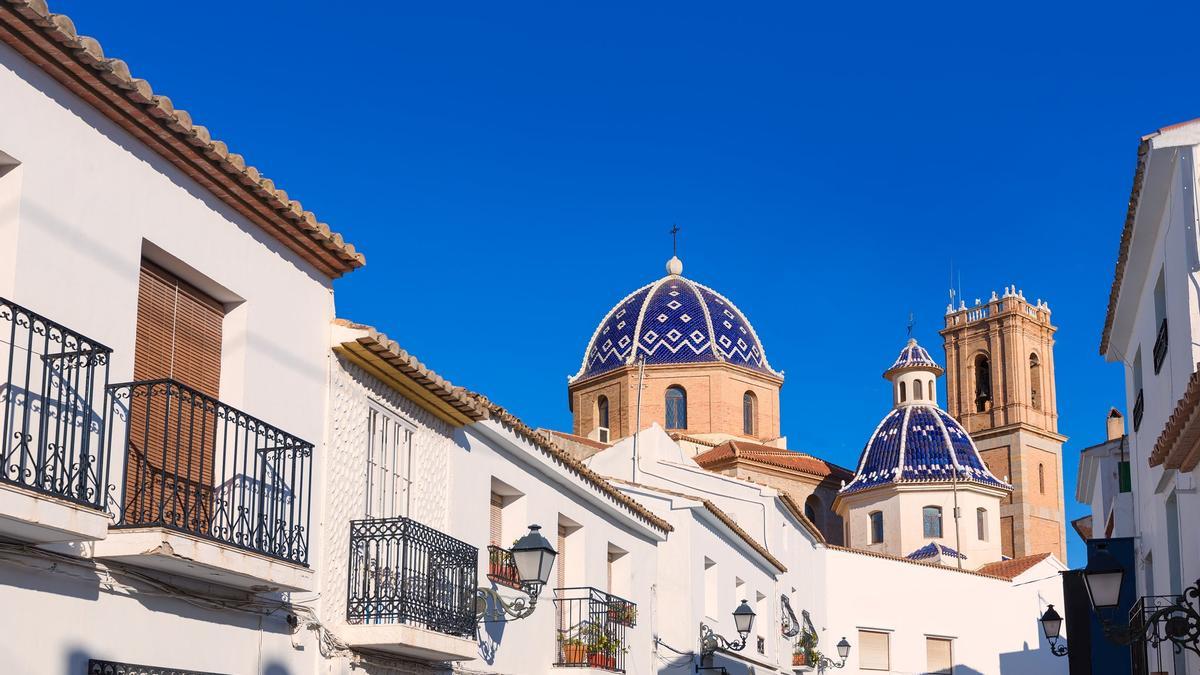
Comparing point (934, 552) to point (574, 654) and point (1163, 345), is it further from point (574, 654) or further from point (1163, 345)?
point (1163, 345)

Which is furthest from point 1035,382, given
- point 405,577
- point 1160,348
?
point 405,577

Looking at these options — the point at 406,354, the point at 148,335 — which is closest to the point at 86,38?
the point at 148,335

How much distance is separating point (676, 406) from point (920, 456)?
6.95 metres

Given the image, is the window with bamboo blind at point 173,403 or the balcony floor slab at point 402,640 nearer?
the window with bamboo blind at point 173,403

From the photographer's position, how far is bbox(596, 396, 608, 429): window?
148 ft

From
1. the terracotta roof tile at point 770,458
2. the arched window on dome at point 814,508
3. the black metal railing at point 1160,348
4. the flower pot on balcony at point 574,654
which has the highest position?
the terracotta roof tile at point 770,458

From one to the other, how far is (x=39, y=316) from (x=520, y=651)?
7.72 metres

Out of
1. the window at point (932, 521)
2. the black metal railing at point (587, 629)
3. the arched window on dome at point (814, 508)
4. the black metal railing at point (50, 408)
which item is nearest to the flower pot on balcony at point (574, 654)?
the black metal railing at point (587, 629)

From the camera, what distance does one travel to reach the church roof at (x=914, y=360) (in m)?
46.3

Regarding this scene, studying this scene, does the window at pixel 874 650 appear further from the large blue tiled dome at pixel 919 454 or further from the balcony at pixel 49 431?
the balcony at pixel 49 431

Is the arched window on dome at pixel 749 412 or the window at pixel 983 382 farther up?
the window at pixel 983 382

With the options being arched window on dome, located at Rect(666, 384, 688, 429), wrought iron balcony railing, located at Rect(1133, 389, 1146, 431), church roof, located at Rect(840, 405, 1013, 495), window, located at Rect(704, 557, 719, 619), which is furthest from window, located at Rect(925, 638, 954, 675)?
wrought iron balcony railing, located at Rect(1133, 389, 1146, 431)

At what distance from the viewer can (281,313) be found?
977cm

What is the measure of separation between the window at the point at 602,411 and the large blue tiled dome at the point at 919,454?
721 centimetres
